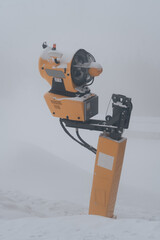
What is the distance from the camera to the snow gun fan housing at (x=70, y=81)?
7.49 feet

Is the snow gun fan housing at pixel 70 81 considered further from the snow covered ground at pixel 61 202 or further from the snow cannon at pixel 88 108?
the snow covered ground at pixel 61 202

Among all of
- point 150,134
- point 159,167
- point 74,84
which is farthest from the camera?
point 150,134

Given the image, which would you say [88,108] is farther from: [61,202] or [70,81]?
[61,202]

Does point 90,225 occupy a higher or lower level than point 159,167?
higher

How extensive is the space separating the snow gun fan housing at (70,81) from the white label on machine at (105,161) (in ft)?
1.09

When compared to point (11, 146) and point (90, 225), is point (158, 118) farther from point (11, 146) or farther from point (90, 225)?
point (90, 225)

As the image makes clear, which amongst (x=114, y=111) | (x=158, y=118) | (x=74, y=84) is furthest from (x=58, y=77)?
Result: (x=158, y=118)

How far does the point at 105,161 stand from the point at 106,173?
10cm

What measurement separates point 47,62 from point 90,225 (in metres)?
1.29

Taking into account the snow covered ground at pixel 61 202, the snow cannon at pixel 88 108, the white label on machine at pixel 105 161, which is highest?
the snow cannon at pixel 88 108

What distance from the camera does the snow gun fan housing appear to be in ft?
7.49

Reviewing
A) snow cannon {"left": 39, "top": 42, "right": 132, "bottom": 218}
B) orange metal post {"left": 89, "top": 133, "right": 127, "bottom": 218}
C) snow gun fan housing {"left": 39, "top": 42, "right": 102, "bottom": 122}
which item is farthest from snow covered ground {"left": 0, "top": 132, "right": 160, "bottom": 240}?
snow gun fan housing {"left": 39, "top": 42, "right": 102, "bottom": 122}

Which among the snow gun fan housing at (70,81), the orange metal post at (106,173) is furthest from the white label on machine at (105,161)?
the snow gun fan housing at (70,81)

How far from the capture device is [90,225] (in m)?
2.00
